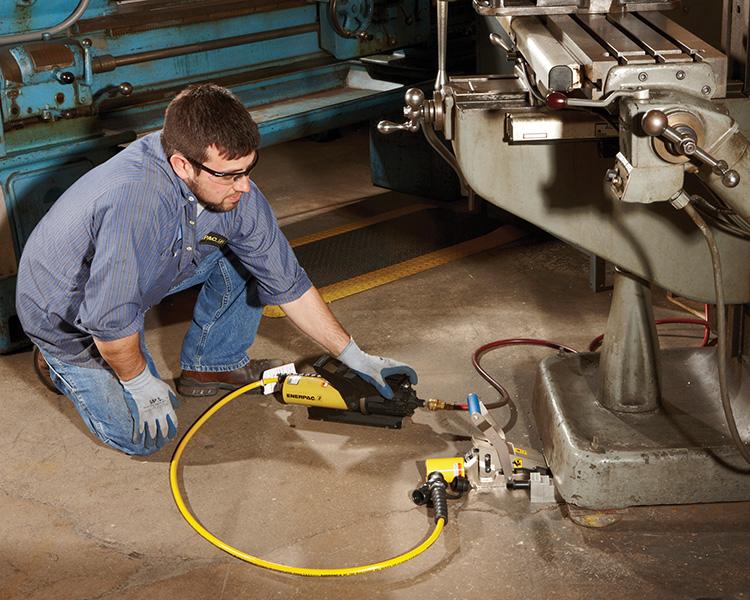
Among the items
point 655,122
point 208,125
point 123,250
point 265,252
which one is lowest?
point 265,252

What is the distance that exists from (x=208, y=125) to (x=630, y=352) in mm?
1030

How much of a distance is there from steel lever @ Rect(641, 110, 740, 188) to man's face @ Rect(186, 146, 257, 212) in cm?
91

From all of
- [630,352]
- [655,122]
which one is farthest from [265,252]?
[655,122]

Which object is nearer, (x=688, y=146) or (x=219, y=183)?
(x=688, y=146)

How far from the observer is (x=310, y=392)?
2605 mm

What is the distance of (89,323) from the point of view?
225 cm

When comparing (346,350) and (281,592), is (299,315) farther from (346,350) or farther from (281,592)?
(281,592)

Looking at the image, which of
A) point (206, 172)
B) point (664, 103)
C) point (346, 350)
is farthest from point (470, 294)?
point (664, 103)

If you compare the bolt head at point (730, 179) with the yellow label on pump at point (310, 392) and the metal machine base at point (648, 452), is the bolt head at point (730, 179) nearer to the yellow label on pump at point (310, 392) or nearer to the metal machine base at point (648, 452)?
the metal machine base at point (648, 452)

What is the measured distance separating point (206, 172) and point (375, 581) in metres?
0.92

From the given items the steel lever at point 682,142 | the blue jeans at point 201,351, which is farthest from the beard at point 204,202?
the steel lever at point 682,142

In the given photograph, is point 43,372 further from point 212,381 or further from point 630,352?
point 630,352

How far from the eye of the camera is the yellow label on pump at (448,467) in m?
2.31

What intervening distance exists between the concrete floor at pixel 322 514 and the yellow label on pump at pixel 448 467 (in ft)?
0.19
